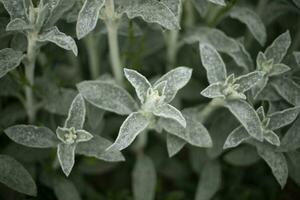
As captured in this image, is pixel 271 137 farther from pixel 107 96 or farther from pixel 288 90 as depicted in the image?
pixel 107 96

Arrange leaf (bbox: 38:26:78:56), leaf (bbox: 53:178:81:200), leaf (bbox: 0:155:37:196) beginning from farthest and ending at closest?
leaf (bbox: 53:178:81:200) < leaf (bbox: 0:155:37:196) < leaf (bbox: 38:26:78:56)

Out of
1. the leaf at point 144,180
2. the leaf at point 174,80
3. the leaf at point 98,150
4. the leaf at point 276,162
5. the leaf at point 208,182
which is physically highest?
the leaf at point 174,80

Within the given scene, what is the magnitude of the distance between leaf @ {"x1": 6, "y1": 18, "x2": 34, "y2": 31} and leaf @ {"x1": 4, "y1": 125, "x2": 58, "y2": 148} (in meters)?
0.23

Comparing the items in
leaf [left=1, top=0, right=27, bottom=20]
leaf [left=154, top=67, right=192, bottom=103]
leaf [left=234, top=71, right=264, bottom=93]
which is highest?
leaf [left=1, top=0, right=27, bottom=20]

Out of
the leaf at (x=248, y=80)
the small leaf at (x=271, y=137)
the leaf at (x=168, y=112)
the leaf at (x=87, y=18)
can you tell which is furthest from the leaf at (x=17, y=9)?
the small leaf at (x=271, y=137)

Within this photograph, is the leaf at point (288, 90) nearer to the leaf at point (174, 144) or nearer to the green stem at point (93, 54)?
the leaf at point (174, 144)

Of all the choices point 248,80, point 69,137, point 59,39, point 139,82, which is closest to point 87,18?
point 59,39

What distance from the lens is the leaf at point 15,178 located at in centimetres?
113

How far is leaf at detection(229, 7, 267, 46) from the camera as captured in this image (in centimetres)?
128

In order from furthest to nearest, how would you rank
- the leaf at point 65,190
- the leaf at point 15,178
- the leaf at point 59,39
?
the leaf at point 65,190 → the leaf at point 15,178 → the leaf at point 59,39

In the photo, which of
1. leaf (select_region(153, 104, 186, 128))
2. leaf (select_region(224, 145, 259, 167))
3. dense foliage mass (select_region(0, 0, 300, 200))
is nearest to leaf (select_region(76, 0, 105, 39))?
dense foliage mass (select_region(0, 0, 300, 200))

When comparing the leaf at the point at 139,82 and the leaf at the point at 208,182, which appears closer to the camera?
the leaf at the point at 139,82

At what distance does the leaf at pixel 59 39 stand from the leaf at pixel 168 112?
225 millimetres

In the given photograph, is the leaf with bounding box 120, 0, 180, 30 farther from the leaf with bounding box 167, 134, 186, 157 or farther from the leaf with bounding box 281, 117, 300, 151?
the leaf with bounding box 281, 117, 300, 151
